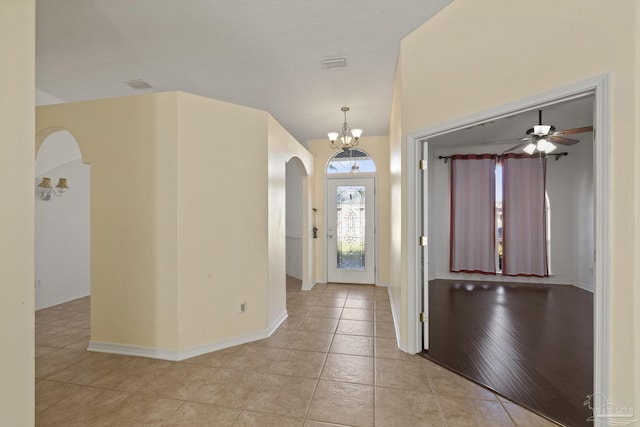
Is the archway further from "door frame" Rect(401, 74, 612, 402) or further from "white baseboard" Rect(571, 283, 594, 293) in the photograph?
"white baseboard" Rect(571, 283, 594, 293)

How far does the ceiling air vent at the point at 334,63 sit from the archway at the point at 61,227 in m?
3.75

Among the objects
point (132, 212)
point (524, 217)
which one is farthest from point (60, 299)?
point (524, 217)

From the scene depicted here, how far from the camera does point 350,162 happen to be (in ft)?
19.3

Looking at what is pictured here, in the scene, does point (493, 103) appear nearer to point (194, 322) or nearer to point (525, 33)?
point (525, 33)

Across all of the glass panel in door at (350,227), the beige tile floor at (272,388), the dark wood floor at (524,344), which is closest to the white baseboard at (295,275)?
the glass panel in door at (350,227)

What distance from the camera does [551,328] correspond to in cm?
343

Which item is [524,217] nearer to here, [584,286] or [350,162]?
[584,286]

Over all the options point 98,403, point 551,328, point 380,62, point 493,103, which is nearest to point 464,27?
point 493,103

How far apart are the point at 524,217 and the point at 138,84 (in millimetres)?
6931

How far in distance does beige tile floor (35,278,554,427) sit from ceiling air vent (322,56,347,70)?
121 inches

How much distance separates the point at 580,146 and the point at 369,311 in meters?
5.16

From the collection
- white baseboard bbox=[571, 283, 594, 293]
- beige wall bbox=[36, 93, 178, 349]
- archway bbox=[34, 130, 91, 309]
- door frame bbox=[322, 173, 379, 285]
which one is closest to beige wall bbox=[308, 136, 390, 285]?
door frame bbox=[322, 173, 379, 285]

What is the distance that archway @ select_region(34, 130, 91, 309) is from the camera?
412 cm

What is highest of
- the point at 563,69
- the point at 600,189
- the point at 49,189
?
the point at 563,69
